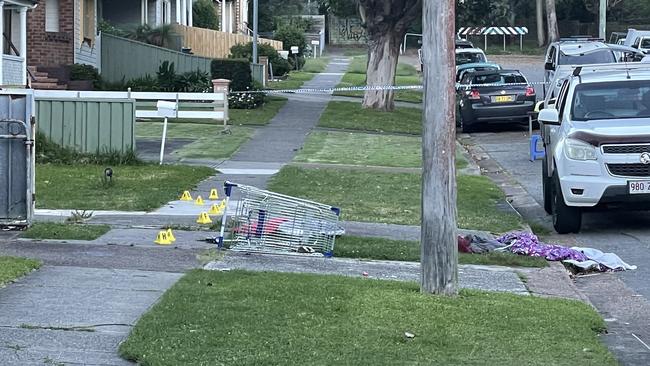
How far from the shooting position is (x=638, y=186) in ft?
42.3

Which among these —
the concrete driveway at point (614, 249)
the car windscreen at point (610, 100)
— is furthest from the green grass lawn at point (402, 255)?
the car windscreen at point (610, 100)

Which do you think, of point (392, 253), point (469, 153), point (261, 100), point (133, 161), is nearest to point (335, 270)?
point (392, 253)

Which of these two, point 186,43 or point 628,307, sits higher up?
point 186,43

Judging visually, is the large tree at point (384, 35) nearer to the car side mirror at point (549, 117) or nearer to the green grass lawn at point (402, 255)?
the car side mirror at point (549, 117)

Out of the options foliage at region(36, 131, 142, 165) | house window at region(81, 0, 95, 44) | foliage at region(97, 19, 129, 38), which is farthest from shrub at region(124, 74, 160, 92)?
foliage at region(36, 131, 142, 165)

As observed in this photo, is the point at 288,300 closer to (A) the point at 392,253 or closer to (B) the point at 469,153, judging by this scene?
(A) the point at 392,253

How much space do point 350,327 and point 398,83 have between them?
4023 cm

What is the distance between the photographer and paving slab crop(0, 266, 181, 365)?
682cm

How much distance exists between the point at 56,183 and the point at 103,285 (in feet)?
25.3

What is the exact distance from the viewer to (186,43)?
4297 centimetres

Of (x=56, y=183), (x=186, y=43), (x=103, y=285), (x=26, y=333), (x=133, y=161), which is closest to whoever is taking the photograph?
(x=26, y=333)

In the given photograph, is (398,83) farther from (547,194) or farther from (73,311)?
(73,311)

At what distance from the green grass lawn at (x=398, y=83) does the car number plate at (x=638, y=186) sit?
Result: 87.9 ft

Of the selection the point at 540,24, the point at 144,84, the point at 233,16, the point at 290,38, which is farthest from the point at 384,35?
the point at 540,24
